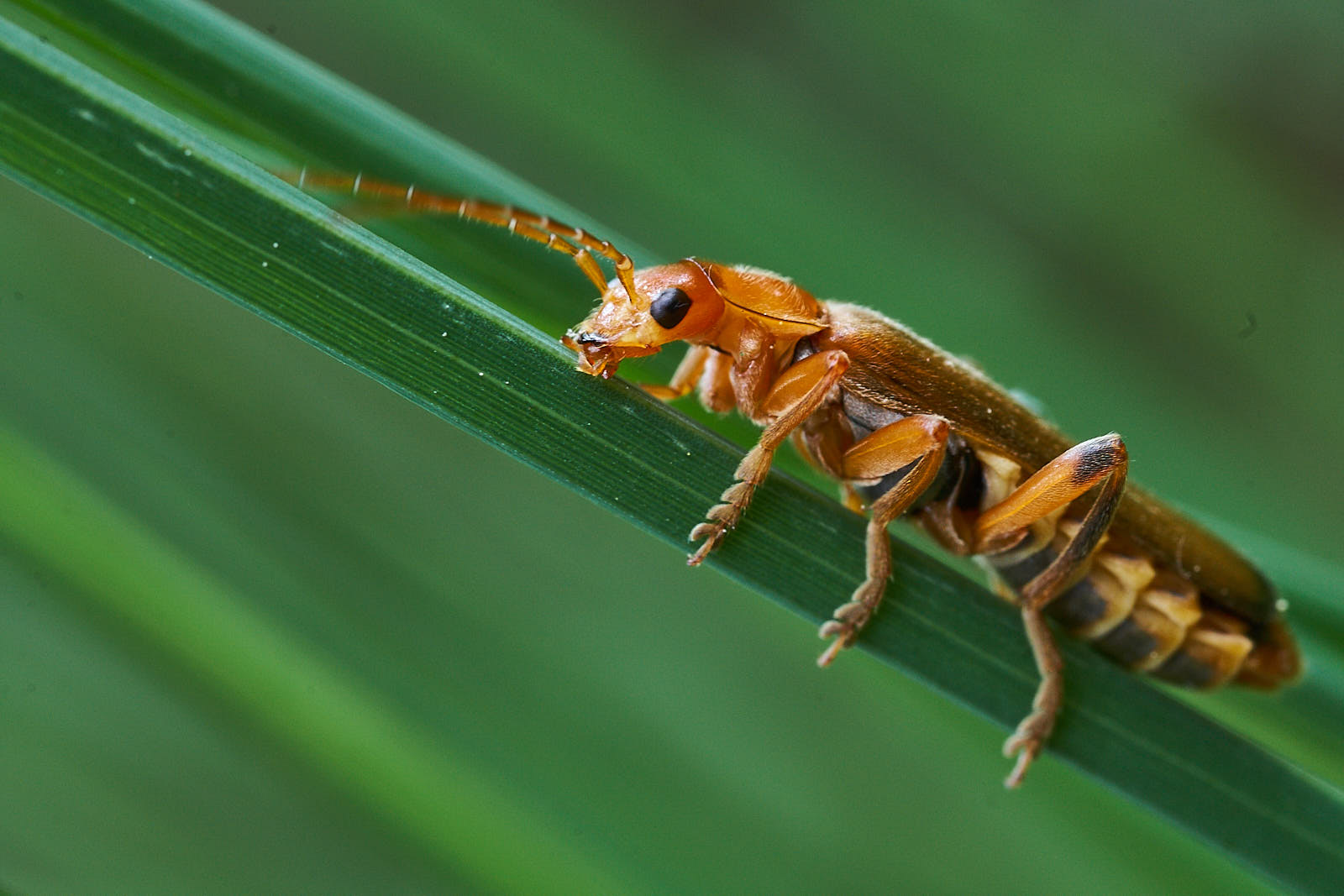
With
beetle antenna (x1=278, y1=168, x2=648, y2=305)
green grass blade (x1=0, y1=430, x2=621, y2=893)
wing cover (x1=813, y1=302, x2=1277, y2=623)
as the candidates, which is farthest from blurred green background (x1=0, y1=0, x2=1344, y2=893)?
wing cover (x1=813, y1=302, x2=1277, y2=623)

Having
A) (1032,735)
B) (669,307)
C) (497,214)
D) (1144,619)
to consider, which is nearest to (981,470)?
(1144,619)

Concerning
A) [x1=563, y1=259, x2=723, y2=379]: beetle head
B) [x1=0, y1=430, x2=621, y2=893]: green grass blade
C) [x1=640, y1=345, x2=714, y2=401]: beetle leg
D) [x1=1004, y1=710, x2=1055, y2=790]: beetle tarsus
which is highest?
[x1=563, y1=259, x2=723, y2=379]: beetle head

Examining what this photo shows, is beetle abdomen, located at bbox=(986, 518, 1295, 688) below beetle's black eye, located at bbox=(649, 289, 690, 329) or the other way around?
below

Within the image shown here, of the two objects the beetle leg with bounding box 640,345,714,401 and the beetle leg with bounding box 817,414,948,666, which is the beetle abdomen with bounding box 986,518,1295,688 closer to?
the beetle leg with bounding box 817,414,948,666

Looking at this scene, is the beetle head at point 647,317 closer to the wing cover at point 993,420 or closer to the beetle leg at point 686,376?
the beetle leg at point 686,376

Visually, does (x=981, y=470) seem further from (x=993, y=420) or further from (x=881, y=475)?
(x=881, y=475)

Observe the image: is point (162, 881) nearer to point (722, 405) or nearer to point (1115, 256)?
point (722, 405)

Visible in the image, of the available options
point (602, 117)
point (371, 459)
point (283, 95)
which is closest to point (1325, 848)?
point (283, 95)
